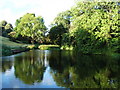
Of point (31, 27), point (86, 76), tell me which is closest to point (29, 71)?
point (86, 76)

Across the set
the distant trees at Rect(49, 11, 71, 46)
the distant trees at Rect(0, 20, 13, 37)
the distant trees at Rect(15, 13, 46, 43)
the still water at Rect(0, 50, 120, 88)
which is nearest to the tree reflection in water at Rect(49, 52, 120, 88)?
the still water at Rect(0, 50, 120, 88)

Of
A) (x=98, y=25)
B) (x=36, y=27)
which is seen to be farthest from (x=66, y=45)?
(x=98, y=25)

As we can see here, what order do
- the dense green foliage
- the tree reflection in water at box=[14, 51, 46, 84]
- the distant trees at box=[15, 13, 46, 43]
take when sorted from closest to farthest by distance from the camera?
the tree reflection in water at box=[14, 51, 46, 84], the dense green foliage, the distant trees at box=[15, 13, 46, 43]

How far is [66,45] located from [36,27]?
14.0m

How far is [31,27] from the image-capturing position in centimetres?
5256

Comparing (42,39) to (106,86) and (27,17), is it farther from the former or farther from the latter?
(106,86)

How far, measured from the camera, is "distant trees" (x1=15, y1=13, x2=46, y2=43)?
51344 mm

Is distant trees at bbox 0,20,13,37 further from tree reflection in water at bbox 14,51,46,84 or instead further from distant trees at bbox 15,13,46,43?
tree reflection in water at bbox 14,51,46,84

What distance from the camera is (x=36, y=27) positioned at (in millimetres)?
50688

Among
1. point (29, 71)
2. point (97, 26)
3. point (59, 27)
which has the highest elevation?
point (59, 27)

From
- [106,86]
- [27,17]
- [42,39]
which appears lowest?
[106,86]

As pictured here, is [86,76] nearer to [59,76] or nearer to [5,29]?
[59,76]

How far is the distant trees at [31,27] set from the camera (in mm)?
51344

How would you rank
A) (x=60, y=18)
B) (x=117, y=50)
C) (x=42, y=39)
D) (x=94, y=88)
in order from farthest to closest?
1. (x=42, y=39)
2. (x=60, y=18)
3. (x=117, y=50)
4. (x=94, y=88)
